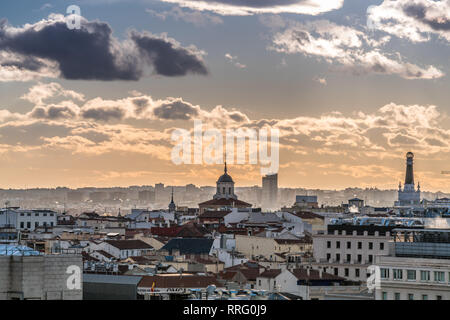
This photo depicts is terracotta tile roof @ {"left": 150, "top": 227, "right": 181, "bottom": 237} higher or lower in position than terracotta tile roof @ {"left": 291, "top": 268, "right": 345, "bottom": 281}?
higher

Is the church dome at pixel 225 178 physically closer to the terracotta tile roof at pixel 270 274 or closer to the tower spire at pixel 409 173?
the tower spire at pixel 409 173

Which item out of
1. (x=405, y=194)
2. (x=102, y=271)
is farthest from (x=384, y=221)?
(x=405, y=194)

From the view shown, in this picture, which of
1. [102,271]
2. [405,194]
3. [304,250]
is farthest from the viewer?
[405,194]

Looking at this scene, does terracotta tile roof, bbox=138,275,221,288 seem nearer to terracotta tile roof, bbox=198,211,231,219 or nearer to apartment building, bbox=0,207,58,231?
apartment building, bbox=0,207,58,231

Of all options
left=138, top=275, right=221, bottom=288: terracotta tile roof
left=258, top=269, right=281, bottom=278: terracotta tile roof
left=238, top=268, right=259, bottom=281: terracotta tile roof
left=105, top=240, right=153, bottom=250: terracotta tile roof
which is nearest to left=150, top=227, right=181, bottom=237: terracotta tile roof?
left=105, top=240, right=153, bottom=250: terracotta tile roof

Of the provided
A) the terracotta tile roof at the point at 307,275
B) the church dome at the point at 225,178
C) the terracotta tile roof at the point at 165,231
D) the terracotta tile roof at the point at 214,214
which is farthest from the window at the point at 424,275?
the church dome at the point at 225,178

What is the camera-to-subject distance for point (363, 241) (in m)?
60.8

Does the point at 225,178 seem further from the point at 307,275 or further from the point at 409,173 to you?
the point at 307,275

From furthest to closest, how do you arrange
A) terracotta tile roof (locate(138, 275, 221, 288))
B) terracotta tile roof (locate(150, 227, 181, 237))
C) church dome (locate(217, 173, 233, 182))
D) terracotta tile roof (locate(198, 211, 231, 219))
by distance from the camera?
church dome (locate(217, 173, 233, 182)) → terracotta tile roof (locate(198, 211, 231, 219)) → terracotta tile roof (locate(150, 227, 181, 237)) → terracotta tile roof (locate(138, 275, 221, 288))

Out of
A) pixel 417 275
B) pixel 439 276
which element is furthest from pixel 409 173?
pixel 417 275

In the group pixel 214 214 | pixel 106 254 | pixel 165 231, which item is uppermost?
pixel 214 214
